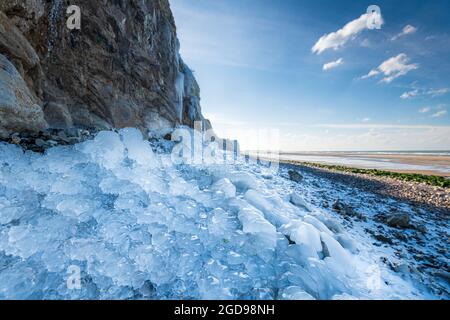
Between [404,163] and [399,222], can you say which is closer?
[399,222]

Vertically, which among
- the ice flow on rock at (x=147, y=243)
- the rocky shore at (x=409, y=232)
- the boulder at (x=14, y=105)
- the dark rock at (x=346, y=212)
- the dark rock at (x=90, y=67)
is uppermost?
the dark rock at (x=90, y=67)

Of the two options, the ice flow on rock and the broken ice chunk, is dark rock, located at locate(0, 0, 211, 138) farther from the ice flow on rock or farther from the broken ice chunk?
the broken ice chunk

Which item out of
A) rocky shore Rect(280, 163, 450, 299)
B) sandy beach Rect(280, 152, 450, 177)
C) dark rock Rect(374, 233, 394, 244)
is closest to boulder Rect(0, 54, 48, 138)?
rocky shore Rect(280, 163, 450, 299)

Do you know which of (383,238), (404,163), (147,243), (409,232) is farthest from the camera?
(404,163)

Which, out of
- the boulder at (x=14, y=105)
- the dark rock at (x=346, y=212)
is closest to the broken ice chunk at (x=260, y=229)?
Result: the dark rock at (x=346, y=212)

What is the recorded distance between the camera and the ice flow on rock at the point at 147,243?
2.09 meters

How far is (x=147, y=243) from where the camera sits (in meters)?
2.49

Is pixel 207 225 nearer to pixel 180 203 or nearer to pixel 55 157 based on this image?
pixel 180 203

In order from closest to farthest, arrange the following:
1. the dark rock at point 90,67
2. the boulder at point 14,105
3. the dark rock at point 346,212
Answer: the boulder at point 14,105 < the dark rock at point 90,67 < the dark rock at point 346,212

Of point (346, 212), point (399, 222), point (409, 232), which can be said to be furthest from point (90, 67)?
point (409, 232)

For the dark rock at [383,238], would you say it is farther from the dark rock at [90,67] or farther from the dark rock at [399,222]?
the dark rock at [90,67]

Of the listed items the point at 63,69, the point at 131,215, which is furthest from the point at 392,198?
the point at 63,69

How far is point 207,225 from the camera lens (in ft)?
9.80

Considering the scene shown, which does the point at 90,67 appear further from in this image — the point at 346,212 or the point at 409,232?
the point at 409,232
